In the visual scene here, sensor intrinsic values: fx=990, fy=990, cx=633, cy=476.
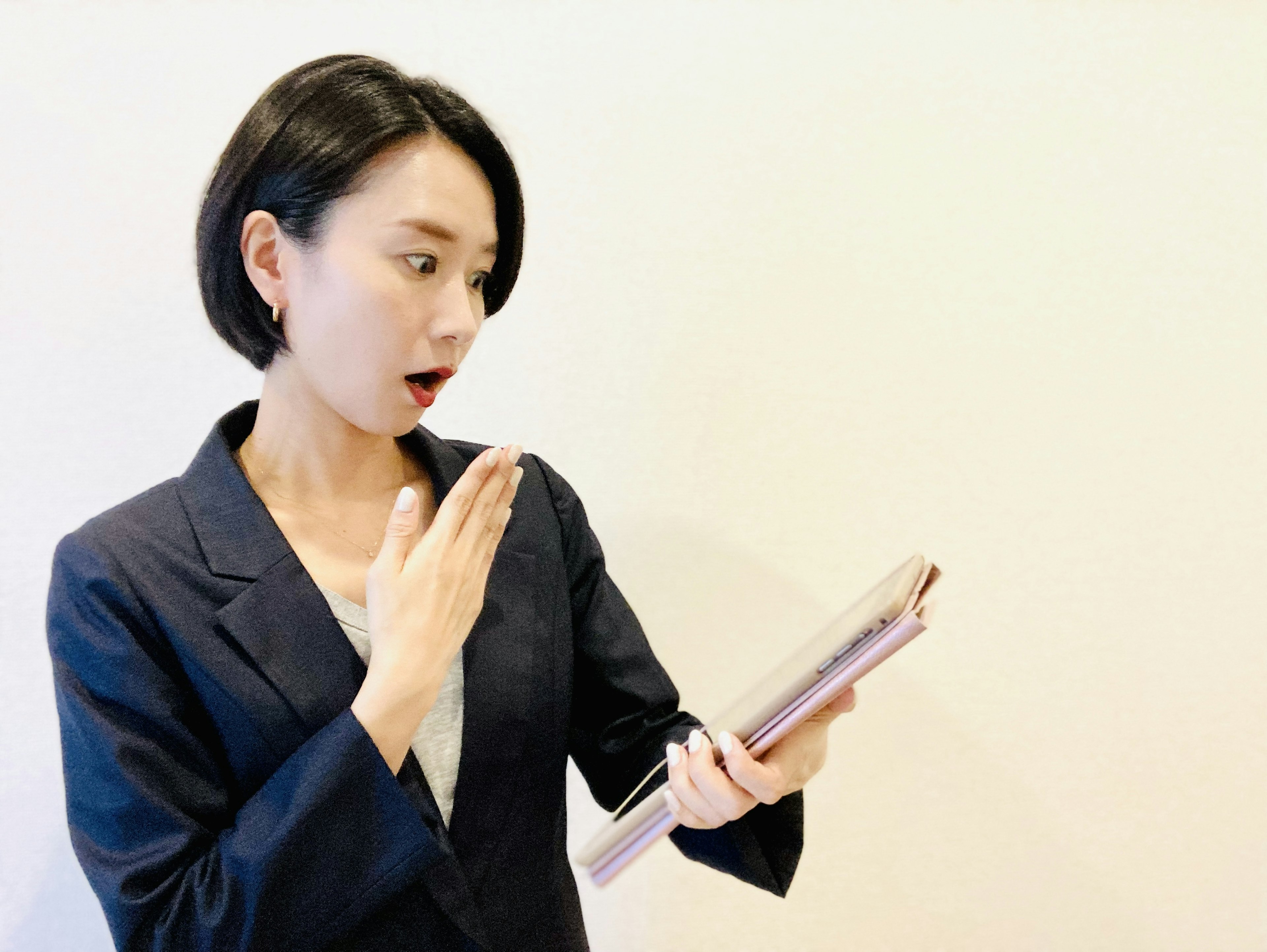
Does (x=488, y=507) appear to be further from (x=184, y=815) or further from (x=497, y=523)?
(x=184, y=815)

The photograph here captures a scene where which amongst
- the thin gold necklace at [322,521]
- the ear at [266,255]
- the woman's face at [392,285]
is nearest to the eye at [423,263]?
the woman's face at [392,285]

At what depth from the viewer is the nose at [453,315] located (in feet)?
2.82

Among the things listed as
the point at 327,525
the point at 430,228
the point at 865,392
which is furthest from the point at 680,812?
the point at 865,392

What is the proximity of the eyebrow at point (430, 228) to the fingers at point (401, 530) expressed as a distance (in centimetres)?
22

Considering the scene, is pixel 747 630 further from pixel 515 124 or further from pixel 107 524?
pixel 107 524

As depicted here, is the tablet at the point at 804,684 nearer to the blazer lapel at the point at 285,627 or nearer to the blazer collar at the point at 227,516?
the blazer lapel at the point at 285,627

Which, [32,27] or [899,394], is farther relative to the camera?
[899,394]

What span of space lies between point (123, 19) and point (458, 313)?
2.70 ft

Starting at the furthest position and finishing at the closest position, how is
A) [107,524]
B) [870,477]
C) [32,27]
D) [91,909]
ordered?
1. [870,477]
2. [91,909]
3. [32,27]
4. [107,524]

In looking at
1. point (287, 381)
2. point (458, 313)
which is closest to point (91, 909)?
point (287, 381)

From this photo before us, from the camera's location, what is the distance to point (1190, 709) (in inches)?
60.8

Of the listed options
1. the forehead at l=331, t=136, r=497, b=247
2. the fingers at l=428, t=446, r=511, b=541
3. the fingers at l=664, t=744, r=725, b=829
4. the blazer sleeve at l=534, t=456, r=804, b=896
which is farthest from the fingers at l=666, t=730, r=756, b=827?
the forehead at l=331, t=136, r=497, b=247

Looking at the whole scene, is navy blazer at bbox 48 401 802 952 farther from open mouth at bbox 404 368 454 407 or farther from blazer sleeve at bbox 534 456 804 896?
open mouth at bbox 404 368 454 407

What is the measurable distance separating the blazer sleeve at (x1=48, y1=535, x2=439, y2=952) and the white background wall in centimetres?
62
